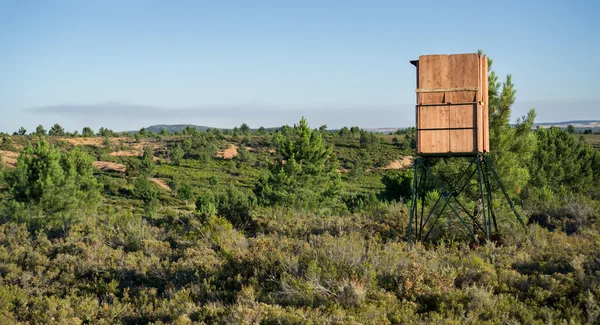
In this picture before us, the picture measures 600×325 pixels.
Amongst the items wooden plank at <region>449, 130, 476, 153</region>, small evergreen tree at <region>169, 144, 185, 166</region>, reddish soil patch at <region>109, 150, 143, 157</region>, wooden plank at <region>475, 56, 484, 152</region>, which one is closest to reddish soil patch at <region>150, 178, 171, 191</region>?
small evergreen tree at <region>169, 144, 185, 166</region>

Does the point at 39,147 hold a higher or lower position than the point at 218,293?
higher

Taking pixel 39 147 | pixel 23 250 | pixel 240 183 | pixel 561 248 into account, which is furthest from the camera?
pixel 240 183

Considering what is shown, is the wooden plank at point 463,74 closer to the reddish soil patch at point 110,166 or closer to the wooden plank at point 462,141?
the wooden plank at point 462,141

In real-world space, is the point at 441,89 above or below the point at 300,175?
above

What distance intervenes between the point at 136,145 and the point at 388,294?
81433mm

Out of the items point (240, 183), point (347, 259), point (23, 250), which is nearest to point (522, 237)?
point (347, 259)

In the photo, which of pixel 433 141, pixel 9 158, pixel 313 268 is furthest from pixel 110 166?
pixel 313 268

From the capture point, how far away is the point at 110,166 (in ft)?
208

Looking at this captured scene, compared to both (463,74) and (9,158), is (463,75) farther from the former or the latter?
(9,158)

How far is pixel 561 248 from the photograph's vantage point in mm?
8195

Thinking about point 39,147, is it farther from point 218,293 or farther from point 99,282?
point 218,293

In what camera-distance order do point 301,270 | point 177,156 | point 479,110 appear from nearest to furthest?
point 301,270, point 479,110, point 177,156

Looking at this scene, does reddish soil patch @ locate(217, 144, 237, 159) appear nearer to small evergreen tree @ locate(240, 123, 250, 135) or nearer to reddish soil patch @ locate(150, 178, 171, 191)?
reddish soil patch @ locate(150, 178, 171, 191)

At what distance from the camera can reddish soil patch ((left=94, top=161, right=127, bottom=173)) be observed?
202 feet
